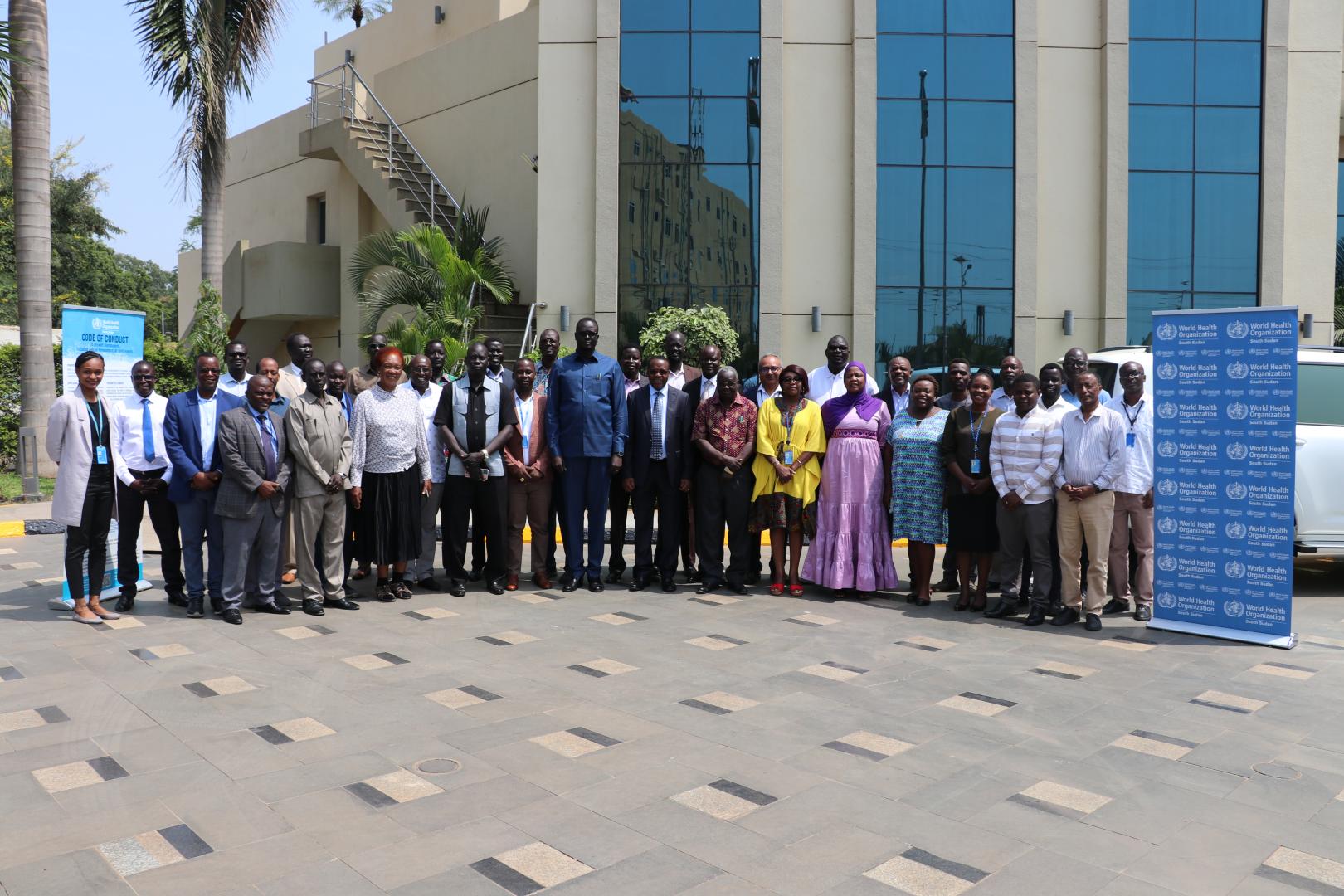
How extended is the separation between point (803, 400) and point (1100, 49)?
12.9 meters

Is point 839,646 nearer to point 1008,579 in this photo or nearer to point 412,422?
point 1008,579

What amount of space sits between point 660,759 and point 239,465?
419cm

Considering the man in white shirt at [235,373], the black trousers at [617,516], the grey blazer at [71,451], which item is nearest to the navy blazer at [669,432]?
the black trousers at [617,516]

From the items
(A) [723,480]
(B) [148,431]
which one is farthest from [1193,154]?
(B) [148,431]

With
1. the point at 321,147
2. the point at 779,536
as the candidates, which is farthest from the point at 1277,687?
the point at 321,147

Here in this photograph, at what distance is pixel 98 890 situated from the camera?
3.56m

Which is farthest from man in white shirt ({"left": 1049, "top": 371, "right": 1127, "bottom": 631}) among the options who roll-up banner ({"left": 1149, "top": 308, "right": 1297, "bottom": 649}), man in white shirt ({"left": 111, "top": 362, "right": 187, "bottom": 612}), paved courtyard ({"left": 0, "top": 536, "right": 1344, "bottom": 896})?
man in white shirt ({"left": 111, "top": 362, "right": 187, "bottom": 612})

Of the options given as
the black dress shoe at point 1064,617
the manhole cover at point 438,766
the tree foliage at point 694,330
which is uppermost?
the tree foliage at point 694,330

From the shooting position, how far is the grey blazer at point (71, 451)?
292 inches

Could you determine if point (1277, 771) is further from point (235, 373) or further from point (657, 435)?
point (235, 373)

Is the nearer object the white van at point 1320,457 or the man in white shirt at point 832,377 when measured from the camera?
the white van at point 1320,457

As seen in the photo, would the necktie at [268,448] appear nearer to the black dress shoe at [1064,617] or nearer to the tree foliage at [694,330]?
the black dress shoe at [1064,617]

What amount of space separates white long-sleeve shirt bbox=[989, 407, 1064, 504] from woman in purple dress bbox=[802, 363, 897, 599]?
3.63 ft

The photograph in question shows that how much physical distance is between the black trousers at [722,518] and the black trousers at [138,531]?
13.2ft
